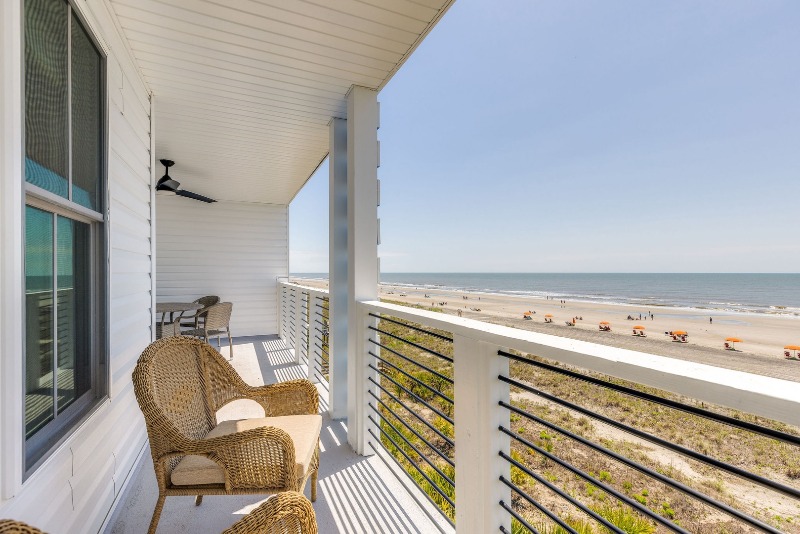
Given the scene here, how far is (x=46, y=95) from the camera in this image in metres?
1.25

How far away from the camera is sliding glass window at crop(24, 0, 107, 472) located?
1.15m

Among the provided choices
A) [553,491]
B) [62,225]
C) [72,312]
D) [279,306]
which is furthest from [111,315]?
[279,306]

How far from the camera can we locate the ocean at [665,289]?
57.0 ft

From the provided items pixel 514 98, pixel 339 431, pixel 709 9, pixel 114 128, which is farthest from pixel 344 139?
pixel 514 98

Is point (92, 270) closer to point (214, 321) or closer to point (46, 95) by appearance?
point (46, 95)

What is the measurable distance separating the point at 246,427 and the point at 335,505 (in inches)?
22.9

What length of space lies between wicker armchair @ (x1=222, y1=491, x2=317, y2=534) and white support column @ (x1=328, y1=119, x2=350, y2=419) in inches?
77.3

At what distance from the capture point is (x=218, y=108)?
2.99 m

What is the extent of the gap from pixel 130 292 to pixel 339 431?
1616 mm

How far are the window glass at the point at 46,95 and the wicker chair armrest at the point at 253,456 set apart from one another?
3.41 ft

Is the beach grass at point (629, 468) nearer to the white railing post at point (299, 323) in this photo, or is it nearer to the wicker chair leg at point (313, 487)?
the wicker chair leg at point (313, 487)

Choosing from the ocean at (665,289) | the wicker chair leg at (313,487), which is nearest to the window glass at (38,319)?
the wicker chair leg at (313,487)

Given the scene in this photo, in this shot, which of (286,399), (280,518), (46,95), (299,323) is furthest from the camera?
(299,323)

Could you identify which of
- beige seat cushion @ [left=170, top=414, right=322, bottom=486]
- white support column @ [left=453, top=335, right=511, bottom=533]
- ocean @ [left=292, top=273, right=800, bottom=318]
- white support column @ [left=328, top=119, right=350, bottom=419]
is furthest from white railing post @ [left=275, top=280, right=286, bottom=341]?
ocean @ [left=292, top=273, right=800, bottom=318]
